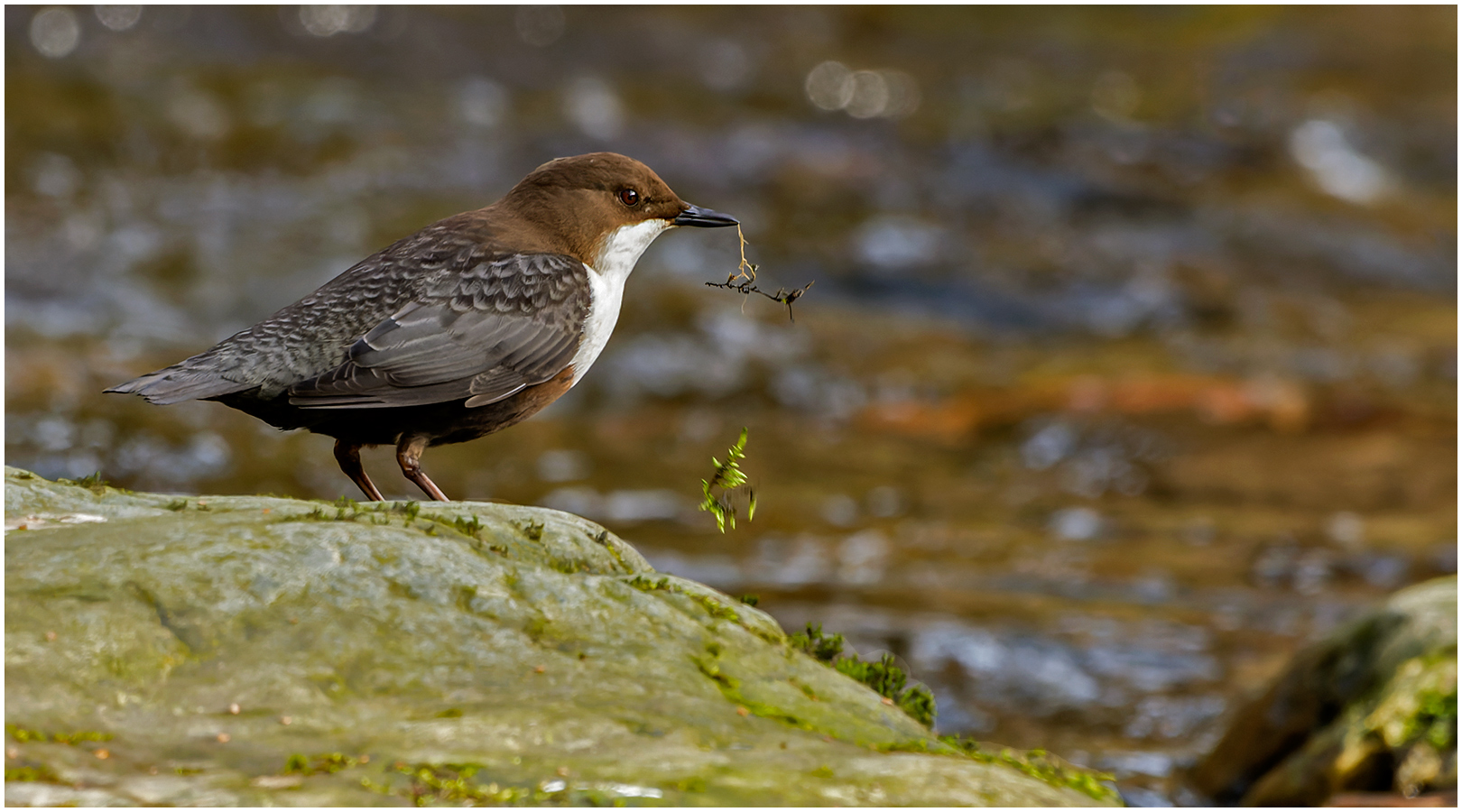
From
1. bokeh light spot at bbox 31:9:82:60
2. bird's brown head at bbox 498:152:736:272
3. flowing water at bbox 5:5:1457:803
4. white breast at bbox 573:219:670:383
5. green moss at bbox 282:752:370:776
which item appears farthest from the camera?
bokeh light spot at bbox 31:9:82:60

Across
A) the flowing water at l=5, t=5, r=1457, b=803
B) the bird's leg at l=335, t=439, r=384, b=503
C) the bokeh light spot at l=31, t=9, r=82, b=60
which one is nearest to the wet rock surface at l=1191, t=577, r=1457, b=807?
the flowing water at l=5, t=5, r=1457, b=803

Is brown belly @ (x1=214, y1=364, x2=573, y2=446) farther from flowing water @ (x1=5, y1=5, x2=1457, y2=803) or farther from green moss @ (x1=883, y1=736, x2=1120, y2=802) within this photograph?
flowing water @ (x1=5, y1=5, x2=1457, y2=803)

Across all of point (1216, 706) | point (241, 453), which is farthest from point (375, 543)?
point (241, 453)

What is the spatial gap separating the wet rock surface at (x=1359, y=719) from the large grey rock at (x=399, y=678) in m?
2.49

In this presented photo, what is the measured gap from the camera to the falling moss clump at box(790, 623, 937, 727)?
3.10 m

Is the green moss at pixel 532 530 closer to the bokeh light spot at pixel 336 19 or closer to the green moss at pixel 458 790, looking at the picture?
the green moss at pixel 458 790

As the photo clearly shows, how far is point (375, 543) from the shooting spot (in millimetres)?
2750

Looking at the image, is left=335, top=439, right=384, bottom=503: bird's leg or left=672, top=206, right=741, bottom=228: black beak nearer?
left=335, top=439, right=384, bottom=503: bird's leg

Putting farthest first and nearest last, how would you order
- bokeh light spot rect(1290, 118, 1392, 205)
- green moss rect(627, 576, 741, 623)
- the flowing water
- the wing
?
1. bokeh light spot rect(1290, 118, 1392, 205)
2. the flowing water
3. the wing
4. green moss rect(627, 576, 741, 623)

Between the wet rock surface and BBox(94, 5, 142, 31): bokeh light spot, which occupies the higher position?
BBox(94, 5, 142, 31): bokeh light spot

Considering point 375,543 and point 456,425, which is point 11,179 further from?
point 375,543

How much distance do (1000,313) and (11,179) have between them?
9.51 m

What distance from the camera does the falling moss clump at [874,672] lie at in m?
3.10

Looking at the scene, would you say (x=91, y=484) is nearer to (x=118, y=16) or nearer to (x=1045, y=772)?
(x=1045, y=772)
